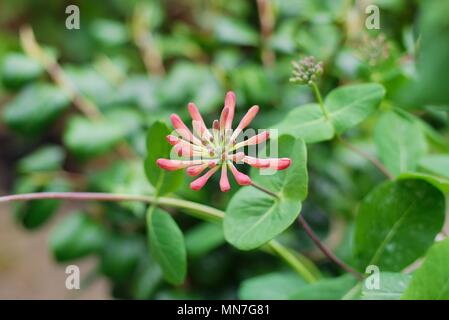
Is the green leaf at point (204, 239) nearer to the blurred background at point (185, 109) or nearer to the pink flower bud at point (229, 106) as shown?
the blurred background at point (185, 109)

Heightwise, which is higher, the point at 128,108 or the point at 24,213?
the point at 128,108

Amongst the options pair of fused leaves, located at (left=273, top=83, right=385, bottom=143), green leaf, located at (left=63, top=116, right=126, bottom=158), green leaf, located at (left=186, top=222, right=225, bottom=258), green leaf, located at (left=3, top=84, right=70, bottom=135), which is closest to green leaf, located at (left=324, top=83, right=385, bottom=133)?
pair of fused leaves, located at (left=273, top=83, right=385, bottom=143)

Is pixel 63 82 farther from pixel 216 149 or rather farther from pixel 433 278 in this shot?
pixel 433 278

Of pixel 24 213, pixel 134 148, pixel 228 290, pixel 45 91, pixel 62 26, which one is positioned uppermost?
pixel 62 26

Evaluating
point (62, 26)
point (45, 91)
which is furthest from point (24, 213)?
point (62, 26)

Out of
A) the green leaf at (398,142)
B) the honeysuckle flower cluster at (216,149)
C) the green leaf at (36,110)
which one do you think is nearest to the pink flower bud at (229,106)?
the honeysuckle flower cluster at (216,149)

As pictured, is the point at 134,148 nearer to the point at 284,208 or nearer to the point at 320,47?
the point at 320,47

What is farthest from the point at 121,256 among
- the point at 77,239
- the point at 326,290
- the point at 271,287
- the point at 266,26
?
the point at 266,26
